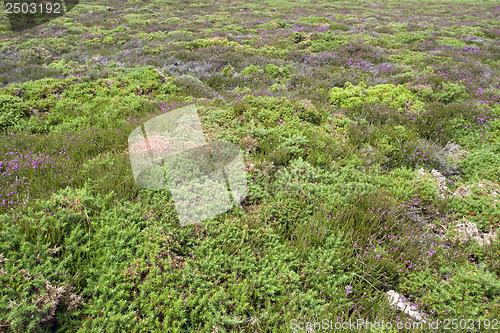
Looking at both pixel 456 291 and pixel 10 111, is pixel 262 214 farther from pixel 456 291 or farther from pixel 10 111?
pixel 10 111

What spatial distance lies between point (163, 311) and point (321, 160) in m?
3.41

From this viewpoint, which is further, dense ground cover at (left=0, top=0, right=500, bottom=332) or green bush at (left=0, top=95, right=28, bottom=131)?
green bush at (left=0, top=95, right=28, bottom=131)

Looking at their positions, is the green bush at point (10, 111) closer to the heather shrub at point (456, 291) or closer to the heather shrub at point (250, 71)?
the heather shrub at point (250, 71)

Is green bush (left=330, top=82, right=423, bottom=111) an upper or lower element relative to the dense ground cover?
upper

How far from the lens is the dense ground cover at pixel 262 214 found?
2377 millimetres

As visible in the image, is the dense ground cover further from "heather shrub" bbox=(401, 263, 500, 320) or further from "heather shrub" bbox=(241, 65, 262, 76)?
"heather shrub" bbox=(241, 65, 262, 76)

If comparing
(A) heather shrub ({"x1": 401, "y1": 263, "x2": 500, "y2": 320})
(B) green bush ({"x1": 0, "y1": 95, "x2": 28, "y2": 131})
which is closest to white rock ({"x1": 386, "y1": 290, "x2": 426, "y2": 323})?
(A) heather shrub ({"x1": 401, "y1": 263, "x2": 500, "y2": 320})

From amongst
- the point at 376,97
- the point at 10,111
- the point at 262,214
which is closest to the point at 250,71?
the point at 376,97

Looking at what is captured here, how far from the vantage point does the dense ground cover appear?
2377 mm

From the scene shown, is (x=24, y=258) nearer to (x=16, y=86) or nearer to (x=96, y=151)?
(x=96, y=151)

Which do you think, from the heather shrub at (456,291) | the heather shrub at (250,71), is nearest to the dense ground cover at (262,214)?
the heather shrub at (456,291)

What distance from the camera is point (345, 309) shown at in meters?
2.56

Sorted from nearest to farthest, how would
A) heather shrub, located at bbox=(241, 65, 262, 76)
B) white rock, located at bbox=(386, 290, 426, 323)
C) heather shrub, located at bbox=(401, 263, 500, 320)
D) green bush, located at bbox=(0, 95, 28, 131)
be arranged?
heather shrub, located at bbox=(401, 263, 500, 320) → white rock, located at bbox=(386, 290, 426, 323) → green bush, located at bbox=(0, 95, 28, 131) → heather shrub, located at bbox=(241, 65, 262, 76)

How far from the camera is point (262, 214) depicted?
354 centimetres
